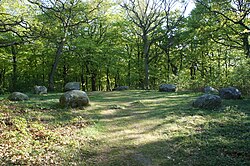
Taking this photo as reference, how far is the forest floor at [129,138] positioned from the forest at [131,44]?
8010 millimetres

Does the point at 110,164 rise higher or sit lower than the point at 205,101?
lower

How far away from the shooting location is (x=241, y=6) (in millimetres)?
15547

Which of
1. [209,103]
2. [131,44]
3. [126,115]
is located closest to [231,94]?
[209,103]

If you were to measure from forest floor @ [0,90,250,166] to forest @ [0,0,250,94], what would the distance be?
8010 millimetres

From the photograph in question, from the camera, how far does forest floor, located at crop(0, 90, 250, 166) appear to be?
497cm

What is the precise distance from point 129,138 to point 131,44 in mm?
23572

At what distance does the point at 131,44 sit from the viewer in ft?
95.3

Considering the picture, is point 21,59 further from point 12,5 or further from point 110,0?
point 110,0

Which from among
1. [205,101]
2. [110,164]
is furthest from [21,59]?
[110,164]

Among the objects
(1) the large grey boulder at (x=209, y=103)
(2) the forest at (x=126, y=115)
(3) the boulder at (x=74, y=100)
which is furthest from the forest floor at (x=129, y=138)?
(3) the boulder at (x=74, y=100)

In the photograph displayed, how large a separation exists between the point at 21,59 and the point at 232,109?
73.4ft

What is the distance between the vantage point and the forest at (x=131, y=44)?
1788cm

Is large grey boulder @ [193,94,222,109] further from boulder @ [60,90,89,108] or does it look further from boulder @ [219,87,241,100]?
boulder @ [60,90,89,108]

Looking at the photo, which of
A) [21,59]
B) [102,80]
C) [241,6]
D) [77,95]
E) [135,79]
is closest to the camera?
[77,95]
